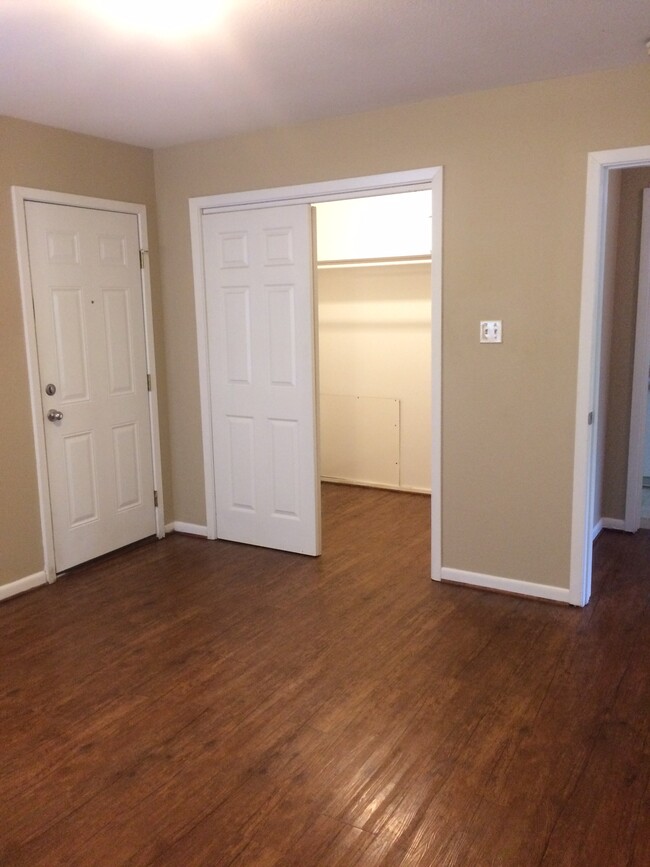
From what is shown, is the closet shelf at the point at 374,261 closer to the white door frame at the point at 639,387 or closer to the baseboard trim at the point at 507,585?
the white door frame at the point at 639,387

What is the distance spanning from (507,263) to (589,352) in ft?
1.85

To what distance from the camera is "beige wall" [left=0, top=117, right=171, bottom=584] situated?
138 inches

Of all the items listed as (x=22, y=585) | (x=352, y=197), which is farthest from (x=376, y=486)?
(x=22, y=585)

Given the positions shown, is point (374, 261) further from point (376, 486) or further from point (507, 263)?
point (507, 263)

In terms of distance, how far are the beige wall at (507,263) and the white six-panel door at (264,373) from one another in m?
0.39

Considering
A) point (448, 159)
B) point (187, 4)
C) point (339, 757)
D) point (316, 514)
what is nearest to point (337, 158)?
point (448, 159)

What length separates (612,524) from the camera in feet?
15.0

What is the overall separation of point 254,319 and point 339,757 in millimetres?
2512

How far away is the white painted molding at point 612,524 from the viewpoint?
4531mm

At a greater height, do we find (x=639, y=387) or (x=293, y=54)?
(x=293, y=54)

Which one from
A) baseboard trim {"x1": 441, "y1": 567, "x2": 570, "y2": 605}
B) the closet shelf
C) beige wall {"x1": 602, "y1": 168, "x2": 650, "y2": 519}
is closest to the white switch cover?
baseboard trim {"x1": 441, "y1": 567, "x2": 570, "y2": 605}

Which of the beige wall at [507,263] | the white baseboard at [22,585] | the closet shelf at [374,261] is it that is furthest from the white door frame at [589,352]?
the white baseboard at [22,585]

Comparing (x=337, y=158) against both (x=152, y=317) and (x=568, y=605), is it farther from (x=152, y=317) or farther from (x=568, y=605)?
(x=568, y=605)

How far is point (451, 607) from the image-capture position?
3.45 m
